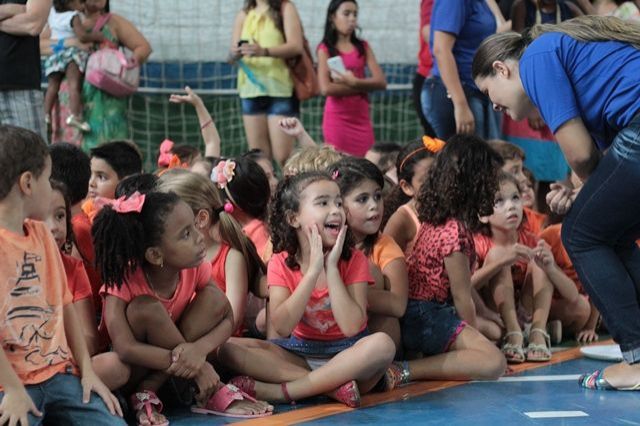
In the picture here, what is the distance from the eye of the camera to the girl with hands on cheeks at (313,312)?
3711 mm

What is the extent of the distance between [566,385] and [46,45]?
4325 mm

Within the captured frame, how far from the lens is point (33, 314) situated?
9.96ft

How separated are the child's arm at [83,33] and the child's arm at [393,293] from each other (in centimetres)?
311

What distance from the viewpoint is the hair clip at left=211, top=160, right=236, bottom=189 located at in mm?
4477

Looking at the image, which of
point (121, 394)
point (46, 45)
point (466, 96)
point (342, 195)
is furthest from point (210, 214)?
point (46, 45)

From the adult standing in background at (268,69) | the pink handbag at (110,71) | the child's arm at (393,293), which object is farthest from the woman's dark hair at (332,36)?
the child's arm at (393,293)

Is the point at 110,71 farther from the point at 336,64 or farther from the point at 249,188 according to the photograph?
the point at 249,188

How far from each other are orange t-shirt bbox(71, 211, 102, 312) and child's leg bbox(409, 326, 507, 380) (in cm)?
123

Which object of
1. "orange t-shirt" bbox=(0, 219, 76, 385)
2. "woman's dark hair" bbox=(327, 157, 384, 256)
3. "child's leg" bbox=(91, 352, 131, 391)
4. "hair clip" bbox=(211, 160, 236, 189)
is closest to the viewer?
"orange t-shirt" bbox=(0, 219, 76, 385)

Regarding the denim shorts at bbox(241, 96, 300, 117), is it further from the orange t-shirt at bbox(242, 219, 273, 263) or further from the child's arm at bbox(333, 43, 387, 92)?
the orange t-shirt at bbox(242, 219, 273, 263)

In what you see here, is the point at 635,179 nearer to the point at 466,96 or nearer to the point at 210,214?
the point at 210,214

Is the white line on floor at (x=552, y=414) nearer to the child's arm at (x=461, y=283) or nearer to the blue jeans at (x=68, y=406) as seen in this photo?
the child's arm at (x=461, y=283)

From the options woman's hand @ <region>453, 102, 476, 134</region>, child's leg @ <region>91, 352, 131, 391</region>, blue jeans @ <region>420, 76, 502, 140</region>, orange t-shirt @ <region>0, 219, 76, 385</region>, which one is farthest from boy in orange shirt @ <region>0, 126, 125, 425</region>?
blue jeans @ <region>420, 76, 502, 140</region>

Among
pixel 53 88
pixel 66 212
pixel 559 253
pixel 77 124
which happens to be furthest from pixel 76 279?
pixel 53 88
